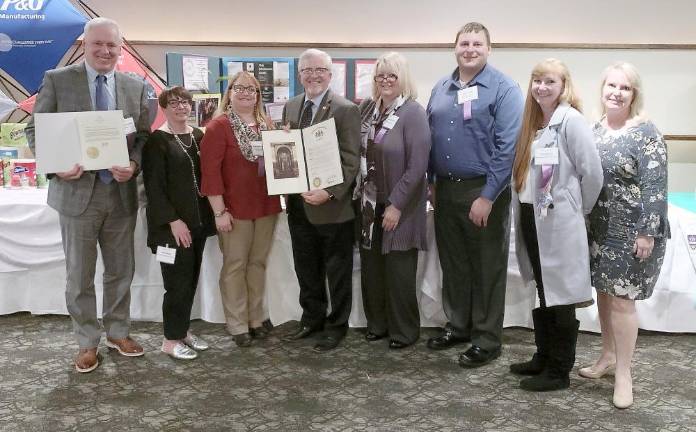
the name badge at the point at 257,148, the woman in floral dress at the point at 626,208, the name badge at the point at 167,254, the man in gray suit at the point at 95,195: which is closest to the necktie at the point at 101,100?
the man in gray suit at the point at 95,195

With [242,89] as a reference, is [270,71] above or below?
above

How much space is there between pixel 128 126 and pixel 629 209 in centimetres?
201

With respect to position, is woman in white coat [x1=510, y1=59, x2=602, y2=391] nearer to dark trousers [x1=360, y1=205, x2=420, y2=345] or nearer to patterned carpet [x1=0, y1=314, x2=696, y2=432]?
patterned carpet [x1=0, y1=314, x2=696, y2=432]

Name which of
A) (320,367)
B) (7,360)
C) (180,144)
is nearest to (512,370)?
(320,367)

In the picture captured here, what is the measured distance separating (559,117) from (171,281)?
178 cm

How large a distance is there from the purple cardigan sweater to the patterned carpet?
56 cm

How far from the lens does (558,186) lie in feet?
7.41

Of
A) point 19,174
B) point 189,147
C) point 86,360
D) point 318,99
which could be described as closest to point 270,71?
point 318,99

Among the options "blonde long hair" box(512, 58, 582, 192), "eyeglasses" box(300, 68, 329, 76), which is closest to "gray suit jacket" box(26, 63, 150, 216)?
"eyeglasses" box(300, 68, 329, 76)

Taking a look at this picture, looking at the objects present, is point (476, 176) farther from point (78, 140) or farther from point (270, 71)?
point (270, 71)

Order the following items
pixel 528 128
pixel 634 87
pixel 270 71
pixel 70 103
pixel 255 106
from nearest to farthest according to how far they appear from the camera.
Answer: pixel 634 87 → pixel 528 128 → pixel 70 103 → pixel 255 106 → pixel 270 71

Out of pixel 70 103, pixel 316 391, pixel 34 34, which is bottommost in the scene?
pixel 316 391

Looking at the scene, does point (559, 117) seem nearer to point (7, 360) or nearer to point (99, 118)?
point (99, 118)

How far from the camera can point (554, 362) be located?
2449mm
